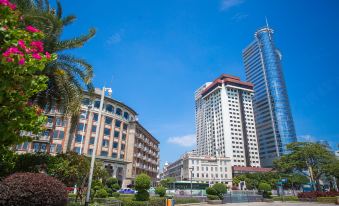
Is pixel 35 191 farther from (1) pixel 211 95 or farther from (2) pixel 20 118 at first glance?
(1) pixel 211 95

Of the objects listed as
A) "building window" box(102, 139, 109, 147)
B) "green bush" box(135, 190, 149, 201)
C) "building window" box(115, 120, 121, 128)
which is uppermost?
"building window" box(115, 120, 121, 128)

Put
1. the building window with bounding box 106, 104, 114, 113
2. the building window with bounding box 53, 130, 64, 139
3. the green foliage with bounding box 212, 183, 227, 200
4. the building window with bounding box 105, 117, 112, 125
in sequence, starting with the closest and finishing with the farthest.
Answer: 1. the green foliage with bounding box 212, 183, 227, 200
2. the building window with bounding box 53, 130, 64, 139
3. the building window with bounding box 105, 117, 112, 125
4. the building window with bounding box 106, 104, 114, 113

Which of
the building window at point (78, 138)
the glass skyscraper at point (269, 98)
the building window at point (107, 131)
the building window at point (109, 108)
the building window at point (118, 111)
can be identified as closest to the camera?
the building window at point (78, 138)

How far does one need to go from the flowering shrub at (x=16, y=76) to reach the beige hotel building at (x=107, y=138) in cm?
4000

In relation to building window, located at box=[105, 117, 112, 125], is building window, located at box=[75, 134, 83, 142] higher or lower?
lower

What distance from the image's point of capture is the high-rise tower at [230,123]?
133 meters

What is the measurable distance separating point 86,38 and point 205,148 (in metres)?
149

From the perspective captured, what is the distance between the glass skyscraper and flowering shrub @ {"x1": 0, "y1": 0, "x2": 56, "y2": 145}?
143 metres

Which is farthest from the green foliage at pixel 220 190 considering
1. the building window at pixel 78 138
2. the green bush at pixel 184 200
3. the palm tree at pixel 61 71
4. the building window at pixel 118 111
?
the building window at pixel 118 111

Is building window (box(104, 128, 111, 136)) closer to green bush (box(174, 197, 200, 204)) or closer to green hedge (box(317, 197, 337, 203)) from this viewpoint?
green bush (box(174, 197, 200, 204))

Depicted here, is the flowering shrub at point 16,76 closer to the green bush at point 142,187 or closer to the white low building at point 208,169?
the green bush at point 142,187

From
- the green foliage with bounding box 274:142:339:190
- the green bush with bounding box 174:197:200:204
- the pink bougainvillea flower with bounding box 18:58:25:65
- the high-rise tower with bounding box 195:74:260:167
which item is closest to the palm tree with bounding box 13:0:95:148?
the pink bougainvillea flower with bounding box 18:58:25:65

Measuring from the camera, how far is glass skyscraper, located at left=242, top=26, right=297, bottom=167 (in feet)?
446

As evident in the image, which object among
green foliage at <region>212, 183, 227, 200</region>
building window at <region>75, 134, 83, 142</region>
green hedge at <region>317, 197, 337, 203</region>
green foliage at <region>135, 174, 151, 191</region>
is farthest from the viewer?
building window at <region>75, 134, 83, 142</region>
